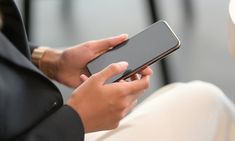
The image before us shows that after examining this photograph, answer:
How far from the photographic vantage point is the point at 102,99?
0.67 m

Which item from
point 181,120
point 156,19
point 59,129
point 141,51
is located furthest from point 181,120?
point 156,19

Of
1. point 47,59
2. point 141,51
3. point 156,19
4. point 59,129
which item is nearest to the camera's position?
point 59,129

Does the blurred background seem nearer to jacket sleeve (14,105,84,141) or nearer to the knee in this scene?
the knee

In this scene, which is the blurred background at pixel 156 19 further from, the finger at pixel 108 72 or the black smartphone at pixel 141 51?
the finger at pixel 108 72

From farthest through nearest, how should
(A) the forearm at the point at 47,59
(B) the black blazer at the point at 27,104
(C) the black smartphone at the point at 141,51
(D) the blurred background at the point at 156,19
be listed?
1. (D) the blurred background at the point at 156,19
2. (A) the forearm at the point at 47,59
3. (C) the black smartphone at the point at 141,51
4. (B) the black blazer at the point at 27,104

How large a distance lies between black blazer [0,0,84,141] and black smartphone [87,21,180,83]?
4.3 inches

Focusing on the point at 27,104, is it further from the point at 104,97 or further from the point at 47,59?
the point at 47,59

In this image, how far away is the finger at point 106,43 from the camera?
0.80 m

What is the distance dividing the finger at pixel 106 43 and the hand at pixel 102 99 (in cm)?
12

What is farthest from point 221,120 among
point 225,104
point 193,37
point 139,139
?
point 193,37

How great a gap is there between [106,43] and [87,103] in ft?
0.57

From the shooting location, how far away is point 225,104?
0.82m

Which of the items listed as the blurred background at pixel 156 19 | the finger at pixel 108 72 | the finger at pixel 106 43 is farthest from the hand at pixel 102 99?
the blurred background at pixel 156 19

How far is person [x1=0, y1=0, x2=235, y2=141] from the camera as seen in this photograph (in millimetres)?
640
